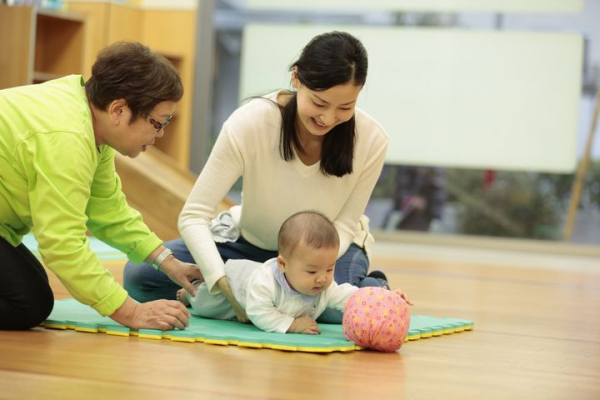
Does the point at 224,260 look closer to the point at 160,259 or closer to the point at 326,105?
the point at 160,259

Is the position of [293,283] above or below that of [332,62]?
below

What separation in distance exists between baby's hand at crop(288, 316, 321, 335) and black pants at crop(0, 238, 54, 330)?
54 cm

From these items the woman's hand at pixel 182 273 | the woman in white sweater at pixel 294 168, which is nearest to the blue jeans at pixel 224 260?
Answer: the woman in white sweater at pixel 294 168

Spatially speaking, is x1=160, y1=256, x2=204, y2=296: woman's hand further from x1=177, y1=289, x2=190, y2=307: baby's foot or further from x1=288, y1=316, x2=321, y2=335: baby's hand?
x1=288, y1=316, x2=321, y2=335: baby's hand

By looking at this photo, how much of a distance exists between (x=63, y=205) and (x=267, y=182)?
2.15 ft

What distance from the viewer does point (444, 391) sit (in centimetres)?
161

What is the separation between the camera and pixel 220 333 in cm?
202

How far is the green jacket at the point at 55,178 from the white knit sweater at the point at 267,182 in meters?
0.36

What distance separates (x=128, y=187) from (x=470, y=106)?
8.72ft

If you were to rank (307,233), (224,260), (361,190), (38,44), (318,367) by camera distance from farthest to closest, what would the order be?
(38,44)
(224,260)
(361,190)
(307,233)
(318,367)

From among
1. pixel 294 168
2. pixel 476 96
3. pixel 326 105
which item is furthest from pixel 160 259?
pixel 476 96

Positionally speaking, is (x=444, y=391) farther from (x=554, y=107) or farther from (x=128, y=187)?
(x=554, y=107)

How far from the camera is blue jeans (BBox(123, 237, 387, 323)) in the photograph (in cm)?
247

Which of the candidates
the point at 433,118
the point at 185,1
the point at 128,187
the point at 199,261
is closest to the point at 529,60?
the point at 433,118
